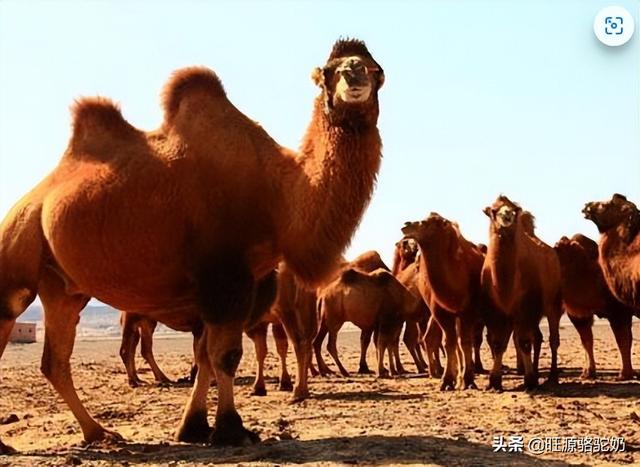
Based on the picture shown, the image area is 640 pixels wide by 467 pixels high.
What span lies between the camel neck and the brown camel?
5152 millimetres

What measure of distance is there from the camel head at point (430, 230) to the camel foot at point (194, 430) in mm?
5323

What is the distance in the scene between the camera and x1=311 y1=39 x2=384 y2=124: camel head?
21.6 feet

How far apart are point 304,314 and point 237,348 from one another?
4705 mm

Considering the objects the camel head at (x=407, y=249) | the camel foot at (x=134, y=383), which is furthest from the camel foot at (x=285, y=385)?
the camel head at (x=407, y=249)

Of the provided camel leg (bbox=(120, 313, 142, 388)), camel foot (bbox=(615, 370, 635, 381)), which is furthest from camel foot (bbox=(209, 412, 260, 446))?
camel leg (bbox=(120, 313, 142, 388))

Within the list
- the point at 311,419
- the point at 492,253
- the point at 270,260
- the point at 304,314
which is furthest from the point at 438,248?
the point at 270,260

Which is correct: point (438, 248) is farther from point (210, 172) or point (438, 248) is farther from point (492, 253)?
point (210, 172)

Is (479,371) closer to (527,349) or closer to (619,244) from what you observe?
(527,349)

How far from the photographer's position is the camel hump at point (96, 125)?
7.55 metres

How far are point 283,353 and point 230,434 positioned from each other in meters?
6.29

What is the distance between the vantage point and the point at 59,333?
786 cm

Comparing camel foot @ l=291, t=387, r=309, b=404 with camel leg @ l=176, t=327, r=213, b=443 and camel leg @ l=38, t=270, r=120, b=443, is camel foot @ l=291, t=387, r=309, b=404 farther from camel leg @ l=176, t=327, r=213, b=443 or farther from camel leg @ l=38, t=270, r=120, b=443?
camel leg @ l=38, t=270, r=120, b=443

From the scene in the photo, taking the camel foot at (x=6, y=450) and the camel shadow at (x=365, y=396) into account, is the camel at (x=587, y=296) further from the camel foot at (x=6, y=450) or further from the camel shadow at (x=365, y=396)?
the camel foot at (x=6, y=450)

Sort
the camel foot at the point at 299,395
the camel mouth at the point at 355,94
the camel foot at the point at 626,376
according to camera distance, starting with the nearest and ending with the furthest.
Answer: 1. the camel mouth at the point at 355,94
2. the camel foot at the point at 299,395
3. the camel foot at the point at 626,376
